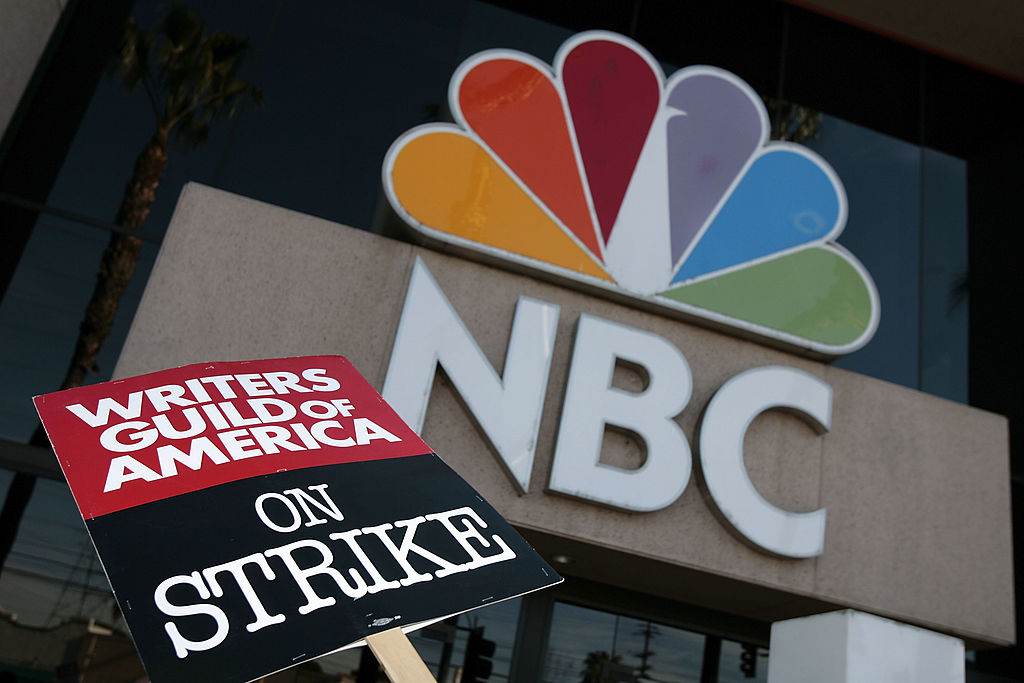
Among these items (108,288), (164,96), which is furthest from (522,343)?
(164,96)

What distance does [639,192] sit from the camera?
6402 mm

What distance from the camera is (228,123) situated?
6770mm

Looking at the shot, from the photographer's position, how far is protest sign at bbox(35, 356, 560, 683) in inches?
59.7

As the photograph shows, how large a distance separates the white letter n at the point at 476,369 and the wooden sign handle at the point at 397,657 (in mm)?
3710

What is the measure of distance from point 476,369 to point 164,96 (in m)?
3.37

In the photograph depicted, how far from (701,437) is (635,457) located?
44 centimetres

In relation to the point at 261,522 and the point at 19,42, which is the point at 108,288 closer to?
the point at 19,42

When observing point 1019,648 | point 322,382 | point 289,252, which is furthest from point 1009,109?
point 322,382

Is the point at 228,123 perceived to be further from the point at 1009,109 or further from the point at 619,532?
the point at 1009,109

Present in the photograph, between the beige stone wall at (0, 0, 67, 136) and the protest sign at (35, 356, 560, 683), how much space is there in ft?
18.1

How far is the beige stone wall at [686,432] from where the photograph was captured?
550 centimetres

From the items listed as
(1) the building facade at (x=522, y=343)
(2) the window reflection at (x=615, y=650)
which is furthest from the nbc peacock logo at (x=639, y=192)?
(2) the window reflection at (x=615, y=650)

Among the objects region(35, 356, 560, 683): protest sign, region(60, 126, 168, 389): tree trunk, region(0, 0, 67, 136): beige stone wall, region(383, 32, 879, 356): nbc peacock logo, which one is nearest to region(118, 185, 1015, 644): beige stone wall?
region(383, 32, 879, 356): nbc peacock logo

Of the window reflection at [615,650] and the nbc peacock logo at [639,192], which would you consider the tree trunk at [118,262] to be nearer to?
the nbc peacock logo at [639,192]
